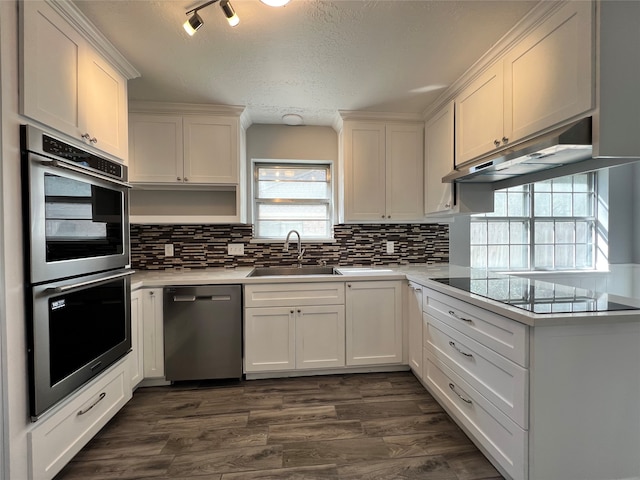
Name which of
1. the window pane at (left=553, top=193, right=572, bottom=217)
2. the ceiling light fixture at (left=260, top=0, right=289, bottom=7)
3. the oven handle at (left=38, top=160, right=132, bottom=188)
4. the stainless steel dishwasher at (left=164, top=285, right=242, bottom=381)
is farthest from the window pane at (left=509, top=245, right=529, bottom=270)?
the oven handle at (left=38, top=160, right=132, bottom=188)

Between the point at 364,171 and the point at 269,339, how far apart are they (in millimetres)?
1689

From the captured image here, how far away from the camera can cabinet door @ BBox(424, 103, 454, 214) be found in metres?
2.31

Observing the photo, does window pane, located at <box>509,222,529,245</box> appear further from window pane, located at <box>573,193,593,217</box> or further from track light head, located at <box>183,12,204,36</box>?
track light head, located at <box>183,12,204,36</box>

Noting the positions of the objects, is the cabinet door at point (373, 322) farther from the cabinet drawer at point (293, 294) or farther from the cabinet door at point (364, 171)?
the cabinet door at point (364, 171)

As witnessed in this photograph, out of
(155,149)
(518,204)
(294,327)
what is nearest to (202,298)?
(294,327)

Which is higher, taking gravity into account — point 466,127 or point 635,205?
point 466,127

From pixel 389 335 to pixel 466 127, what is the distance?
171 cm

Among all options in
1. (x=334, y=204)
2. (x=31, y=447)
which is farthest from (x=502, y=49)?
(x=31, y=447)

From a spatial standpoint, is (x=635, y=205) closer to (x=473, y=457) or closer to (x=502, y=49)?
(x=502, y=49)

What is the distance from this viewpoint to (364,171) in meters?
2.66

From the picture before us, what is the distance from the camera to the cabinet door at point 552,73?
1.24 meters

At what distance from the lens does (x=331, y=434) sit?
5.41 ft

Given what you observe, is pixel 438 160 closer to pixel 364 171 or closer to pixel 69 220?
pixel 364 171

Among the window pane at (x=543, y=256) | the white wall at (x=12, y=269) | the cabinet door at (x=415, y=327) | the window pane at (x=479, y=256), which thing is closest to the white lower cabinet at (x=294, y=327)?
the cabinet door at (x=415, y=327)
